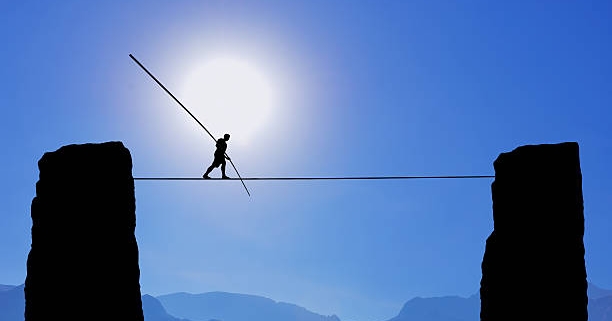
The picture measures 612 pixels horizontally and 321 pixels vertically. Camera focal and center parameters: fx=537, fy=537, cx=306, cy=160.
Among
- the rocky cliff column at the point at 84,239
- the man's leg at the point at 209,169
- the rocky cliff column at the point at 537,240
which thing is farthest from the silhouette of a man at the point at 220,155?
the rocky cliff column at the point at 537,240

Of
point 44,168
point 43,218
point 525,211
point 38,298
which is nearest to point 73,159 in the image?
point 44,168

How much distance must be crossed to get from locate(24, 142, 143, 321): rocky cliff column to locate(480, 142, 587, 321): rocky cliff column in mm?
7278

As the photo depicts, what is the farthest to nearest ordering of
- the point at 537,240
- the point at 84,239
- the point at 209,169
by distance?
the point at 209,169 → the point at 537,240 → the point at 84,239

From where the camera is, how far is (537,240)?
1062cm

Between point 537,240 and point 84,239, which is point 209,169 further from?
point 537,240

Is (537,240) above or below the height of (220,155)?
below

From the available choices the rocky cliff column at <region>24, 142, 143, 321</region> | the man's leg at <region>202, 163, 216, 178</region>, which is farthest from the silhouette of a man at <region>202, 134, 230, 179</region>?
the rocky cliff column at <region>24, 142, 143, 321</region>

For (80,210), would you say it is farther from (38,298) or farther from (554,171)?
(554,171)

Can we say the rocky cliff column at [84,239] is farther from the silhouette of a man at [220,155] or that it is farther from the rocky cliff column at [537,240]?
the rocky cliff column at [537,240]

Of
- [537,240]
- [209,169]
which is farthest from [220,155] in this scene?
[537,240]

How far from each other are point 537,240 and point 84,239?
347 inches

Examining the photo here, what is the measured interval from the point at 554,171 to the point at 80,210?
9.48 metres

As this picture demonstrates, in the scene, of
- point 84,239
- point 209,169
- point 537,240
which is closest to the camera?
point 84,239

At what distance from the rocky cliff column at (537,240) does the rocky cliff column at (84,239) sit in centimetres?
728
